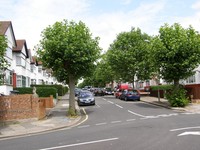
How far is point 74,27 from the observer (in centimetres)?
2367

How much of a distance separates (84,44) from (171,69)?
9.04 meters

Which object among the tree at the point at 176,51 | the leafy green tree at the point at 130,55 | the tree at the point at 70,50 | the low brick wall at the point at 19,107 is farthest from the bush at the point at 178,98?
the leafy green tree at the point at 130,55

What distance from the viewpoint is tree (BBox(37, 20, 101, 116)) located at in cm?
2270

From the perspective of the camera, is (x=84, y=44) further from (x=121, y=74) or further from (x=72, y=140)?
(x=121, y=74)

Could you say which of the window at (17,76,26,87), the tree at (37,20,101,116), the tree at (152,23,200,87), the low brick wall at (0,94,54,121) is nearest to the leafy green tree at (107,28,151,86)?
the window at (17,76,26,87)

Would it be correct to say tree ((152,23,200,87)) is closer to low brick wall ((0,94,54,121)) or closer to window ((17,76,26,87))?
low brick wall ((0,94,54,121))

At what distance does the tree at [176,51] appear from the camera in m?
27.1

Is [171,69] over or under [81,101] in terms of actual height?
over

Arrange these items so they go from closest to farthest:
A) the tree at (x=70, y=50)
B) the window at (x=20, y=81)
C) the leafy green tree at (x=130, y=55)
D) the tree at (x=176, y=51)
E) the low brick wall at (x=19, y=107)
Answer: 1. the low brick wall at (x=19, y=107)
2. the tree at (x=70, y=50)
3. the tree at (x=176, y=51)
4. the window at (x=20, y=81)
5. the leafy green tree at (x=130, y=55)

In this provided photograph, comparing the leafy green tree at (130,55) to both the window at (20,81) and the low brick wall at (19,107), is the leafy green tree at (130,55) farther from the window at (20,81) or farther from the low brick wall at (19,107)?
the low brick wall at (19,107)

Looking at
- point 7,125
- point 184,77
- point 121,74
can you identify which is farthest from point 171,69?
point 121,74

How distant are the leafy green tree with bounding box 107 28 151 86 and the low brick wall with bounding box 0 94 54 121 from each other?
2737cm

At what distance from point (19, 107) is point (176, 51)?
13695 mm

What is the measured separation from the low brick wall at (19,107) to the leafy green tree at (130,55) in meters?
27.4
